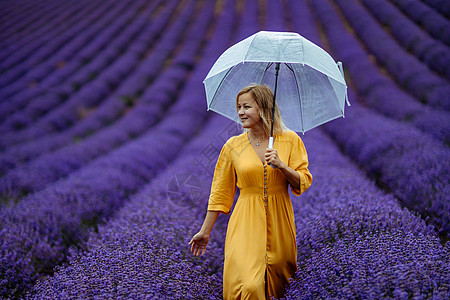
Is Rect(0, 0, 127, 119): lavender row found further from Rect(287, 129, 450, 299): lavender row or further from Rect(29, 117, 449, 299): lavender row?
Rect(287, 129, 450, 299): lavender row

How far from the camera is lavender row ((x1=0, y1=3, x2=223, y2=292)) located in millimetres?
2412

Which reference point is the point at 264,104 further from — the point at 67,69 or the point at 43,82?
the point at 67,69

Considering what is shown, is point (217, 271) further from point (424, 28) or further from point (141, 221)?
point (424, 28)

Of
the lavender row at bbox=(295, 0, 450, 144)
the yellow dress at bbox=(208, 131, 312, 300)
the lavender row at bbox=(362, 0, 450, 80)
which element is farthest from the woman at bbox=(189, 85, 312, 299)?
the lavender row at bbox=(362, 0, 450, 80)

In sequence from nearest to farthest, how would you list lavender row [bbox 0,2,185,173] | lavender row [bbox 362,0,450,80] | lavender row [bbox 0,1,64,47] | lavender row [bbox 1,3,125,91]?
1. lavender row [bbox 0,2,185,173]
2. lavender row [bbox 362,0,450,80]
3. lavender row [bbox 1,3,125,91]
4. lavender row [bbox 0,1,64,47]

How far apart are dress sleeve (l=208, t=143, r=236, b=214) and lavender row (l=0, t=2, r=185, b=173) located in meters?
4.14

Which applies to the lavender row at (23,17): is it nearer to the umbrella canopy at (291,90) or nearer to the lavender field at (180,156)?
the lavender field at (180,156)

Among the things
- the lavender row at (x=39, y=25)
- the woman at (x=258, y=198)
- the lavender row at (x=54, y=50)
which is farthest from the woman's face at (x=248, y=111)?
the lavender row at (x=39, y=25)

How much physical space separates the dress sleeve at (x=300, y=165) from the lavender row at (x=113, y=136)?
135 inches

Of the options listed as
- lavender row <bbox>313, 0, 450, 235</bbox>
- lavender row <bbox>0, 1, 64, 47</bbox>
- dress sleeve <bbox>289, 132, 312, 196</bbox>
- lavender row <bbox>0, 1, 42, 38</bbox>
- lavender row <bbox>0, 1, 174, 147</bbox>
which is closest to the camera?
dress sleeve <bbox>289, 132, 312, 196</bbox>

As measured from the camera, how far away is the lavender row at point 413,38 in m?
6.96

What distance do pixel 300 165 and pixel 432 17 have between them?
9.45 metres

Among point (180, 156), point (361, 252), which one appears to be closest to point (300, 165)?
point (361, 252)

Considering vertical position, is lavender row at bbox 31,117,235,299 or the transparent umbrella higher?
A: the transparent umbrella
